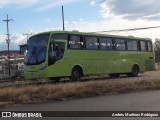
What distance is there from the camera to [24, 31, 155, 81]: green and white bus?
25.4 metres

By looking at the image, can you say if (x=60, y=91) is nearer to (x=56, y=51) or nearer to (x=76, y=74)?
(x=56, y=51)

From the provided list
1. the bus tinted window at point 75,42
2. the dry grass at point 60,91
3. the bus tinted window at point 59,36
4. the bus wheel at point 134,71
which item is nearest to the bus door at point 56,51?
the bus tinted window at point 59,36

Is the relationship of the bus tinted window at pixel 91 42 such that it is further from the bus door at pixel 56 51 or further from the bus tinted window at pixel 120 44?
the bus tinted window at pixel 120 44

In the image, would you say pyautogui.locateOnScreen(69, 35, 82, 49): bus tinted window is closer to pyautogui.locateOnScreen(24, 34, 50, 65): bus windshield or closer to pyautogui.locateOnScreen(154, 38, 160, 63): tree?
pyautogui.locateOnScreen(24, 34, 50, 65): bus windshield

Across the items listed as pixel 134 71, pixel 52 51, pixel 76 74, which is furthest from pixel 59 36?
pixel 134 71

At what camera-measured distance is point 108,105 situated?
12.8 m

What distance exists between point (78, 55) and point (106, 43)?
3752 millimetres

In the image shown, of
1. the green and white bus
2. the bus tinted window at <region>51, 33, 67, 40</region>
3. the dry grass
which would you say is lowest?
the dry grass

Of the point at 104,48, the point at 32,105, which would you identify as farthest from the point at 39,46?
the point at 32,105

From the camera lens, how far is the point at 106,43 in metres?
30.1

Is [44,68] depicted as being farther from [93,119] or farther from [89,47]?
[93,119]

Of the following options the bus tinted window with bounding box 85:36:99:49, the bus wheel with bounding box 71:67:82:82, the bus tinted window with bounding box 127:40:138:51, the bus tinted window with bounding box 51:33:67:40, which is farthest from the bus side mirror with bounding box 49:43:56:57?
the bus tinted window with bounding box 127:40:138:51

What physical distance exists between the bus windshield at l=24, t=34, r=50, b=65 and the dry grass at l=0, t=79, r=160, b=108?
8140mm

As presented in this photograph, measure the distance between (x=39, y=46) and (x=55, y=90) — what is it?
10.3 m
